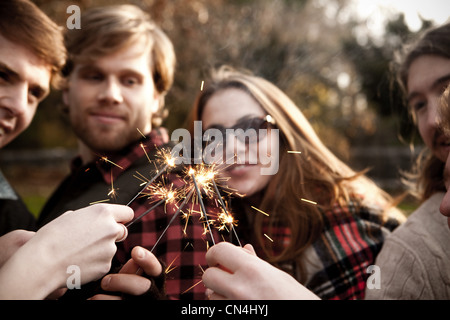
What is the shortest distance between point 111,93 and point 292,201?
3.91 feet

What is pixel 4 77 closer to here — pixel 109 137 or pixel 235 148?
pixel 109 137

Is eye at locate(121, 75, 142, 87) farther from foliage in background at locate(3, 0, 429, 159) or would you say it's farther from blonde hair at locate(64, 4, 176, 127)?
foliage in background at locate(3, 0, 429, 159)

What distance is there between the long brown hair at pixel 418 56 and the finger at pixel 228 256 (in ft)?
4.51

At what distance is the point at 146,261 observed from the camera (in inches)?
47.3

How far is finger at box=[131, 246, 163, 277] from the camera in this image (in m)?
1.18

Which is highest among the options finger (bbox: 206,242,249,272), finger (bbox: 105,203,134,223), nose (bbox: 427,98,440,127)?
nose (bbox: 427,98,440,127)

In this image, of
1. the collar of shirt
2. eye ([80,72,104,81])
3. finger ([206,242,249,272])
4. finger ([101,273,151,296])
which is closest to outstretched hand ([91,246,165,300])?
finger ([101,273,151,296])

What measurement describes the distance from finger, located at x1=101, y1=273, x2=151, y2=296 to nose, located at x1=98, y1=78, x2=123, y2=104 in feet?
3.59

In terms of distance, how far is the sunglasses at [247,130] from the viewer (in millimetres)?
1906

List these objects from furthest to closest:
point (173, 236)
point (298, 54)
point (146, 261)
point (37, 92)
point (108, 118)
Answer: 1. point (298, 54)
2. point (108, 118)
3. point (37, 92)
4. point (173, 236)
5. point (146, 261)

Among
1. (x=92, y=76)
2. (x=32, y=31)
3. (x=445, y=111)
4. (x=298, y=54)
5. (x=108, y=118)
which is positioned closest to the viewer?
(x=445, y=111)

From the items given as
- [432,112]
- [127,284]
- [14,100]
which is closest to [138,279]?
[127,284]

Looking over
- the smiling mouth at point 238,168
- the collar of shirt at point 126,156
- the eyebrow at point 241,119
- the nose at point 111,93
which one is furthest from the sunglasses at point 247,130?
the nose at point 111,93

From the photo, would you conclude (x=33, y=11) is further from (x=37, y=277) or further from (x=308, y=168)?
(x=308, y=168)
